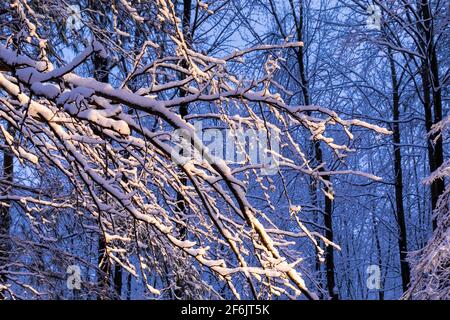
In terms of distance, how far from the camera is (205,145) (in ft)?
12.3

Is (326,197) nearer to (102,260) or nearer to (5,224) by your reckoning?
(5,224)

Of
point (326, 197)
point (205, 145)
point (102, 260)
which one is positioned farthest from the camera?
point (326, 197)

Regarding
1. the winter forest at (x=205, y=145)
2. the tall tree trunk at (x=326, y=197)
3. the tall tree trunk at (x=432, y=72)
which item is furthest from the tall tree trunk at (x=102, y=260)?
the tall tree trunk at (x=432, y=72)

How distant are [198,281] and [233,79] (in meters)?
2.37

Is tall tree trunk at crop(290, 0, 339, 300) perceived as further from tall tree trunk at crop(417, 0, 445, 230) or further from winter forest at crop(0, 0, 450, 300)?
tall tree trunk at crop(417, 0, 445, 230)

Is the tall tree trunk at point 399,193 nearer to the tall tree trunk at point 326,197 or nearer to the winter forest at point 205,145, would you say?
the winter forest at point 205,145

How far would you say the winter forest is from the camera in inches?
129

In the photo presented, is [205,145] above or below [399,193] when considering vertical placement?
below

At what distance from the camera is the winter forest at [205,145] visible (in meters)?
3.28

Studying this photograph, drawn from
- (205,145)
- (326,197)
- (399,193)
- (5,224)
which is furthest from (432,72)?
(205,145)
